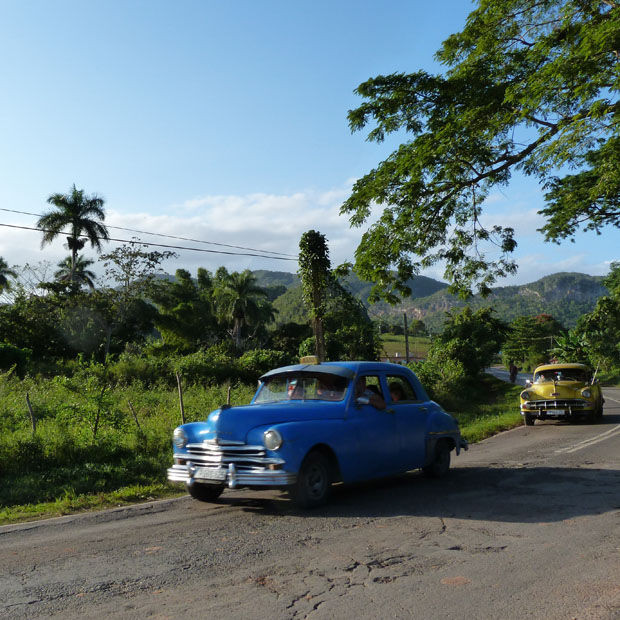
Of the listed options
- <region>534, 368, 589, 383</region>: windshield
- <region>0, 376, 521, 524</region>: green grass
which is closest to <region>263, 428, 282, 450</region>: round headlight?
<region>0, 376, 521, 524</region>: green grass

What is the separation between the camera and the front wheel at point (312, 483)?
275 inches

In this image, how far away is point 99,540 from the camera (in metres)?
6.18

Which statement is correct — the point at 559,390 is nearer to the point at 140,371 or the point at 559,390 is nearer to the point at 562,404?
the point at 562,404

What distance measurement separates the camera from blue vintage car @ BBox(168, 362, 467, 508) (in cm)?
693

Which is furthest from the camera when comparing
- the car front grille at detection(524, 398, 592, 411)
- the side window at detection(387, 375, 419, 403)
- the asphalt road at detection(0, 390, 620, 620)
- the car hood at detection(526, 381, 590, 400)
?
the car hood at detection(526, 381, 590, 400)

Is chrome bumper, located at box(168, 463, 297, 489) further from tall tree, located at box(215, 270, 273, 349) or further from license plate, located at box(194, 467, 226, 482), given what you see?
tall tree, located at box(215, 270, 273, 349)

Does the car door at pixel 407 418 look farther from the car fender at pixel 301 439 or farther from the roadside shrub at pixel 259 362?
the roadside shrub at pixel 259 362

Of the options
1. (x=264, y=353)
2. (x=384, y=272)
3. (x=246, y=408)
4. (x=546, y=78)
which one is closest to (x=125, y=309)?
(x=264, y=353)

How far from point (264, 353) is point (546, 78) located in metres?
25.7

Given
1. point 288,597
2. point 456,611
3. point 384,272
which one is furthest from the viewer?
point 384,272

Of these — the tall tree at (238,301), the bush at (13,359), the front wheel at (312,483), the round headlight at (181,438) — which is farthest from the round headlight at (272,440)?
the tall tree at (238,301)

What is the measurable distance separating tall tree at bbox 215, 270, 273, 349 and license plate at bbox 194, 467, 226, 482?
6107 centimetres

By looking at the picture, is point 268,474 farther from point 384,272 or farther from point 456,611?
point 384,272

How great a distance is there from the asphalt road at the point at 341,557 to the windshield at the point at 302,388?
1.30m
